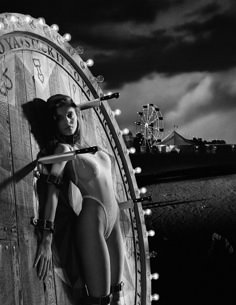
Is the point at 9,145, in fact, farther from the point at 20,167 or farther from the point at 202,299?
the point at 202,299

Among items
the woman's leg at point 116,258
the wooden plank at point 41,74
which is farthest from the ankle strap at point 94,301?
the wooden plank at point 41,74

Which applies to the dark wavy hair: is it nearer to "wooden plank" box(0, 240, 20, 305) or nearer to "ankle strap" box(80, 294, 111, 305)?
"wooden plank" box(0, 240, 20, 305)

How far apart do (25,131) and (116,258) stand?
0.64 meters

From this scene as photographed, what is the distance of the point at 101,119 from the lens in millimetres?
2158

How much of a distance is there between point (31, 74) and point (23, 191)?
42 centimetres

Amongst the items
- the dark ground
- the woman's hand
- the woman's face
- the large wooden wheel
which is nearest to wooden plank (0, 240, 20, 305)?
the large wooden wheel

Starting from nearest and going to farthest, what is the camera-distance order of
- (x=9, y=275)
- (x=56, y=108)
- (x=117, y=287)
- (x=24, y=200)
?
1. (x=9, y=275)
2. (x=24, y=200)
3. (x=56, y=108)
4. (x=117, y=287)

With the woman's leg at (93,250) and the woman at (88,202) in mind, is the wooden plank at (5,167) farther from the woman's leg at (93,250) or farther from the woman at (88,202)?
the woman's leg at (93,250)

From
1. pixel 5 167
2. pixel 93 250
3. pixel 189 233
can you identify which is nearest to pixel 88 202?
pixel 93 250

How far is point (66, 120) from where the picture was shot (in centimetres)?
170

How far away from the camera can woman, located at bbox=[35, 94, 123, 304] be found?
5.47 ft

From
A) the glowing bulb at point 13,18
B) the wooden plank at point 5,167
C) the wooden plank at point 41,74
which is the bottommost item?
the wooden plank at point 5,167

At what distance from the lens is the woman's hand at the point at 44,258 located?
58.5 inches

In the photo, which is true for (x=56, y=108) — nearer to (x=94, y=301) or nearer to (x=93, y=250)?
(x=93, y=250)
